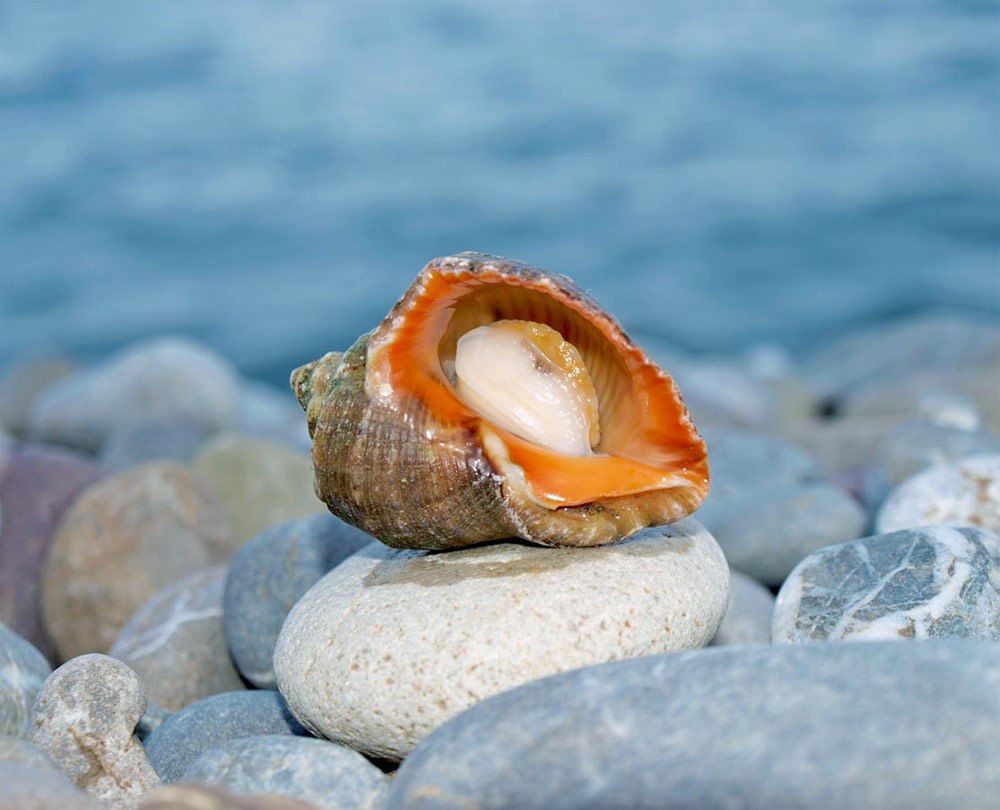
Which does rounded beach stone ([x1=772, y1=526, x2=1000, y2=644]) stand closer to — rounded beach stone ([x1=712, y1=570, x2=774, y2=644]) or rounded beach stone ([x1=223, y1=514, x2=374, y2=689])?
rounded beach stone ([x1=712, y1=570, x2=774, y2=644])

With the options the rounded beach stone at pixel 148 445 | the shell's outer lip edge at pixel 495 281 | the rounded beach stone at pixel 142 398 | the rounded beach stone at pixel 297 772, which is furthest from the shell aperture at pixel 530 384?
the rounded beach stone at pixel 142 398

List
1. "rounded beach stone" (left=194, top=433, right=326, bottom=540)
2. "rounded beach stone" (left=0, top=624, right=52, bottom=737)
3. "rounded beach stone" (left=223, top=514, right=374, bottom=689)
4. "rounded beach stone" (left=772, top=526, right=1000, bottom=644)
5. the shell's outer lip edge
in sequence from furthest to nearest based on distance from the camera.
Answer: "rounded beach stone" (left=194, top=433, right=326, bottom=540), "rounded beach stone" (left=223, top=514, right=374, bottom=689), "rounded beach stone" (left=0, top=624, right=52, bottom=737), "rounded beach stone" (left=772, top=526, right=1000, bottom=644), the shell's outer lip edge

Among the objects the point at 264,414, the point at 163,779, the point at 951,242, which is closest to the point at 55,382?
the point at 264,414

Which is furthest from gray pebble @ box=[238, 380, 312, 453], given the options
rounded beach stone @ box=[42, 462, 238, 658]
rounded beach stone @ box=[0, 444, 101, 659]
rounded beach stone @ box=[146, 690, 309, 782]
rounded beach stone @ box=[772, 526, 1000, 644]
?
rounded beach stone @ box=[772, 526, 1000, 644]

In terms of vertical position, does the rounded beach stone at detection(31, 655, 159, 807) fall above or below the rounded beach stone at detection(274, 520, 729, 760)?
below

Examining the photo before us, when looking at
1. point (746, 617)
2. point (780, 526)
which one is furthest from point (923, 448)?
point (746, 617)

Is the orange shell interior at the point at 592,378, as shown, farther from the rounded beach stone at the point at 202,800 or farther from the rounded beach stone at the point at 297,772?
the rounded beach stone at the point at 202,800

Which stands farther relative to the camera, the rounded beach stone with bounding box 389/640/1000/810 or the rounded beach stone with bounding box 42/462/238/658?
the rounded beach stone with bounding box 42/462/238/658

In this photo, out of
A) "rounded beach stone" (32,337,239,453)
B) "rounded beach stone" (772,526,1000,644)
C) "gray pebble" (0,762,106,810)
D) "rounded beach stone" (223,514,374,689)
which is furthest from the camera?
"rounded beach stone" (32,337,239,453)
